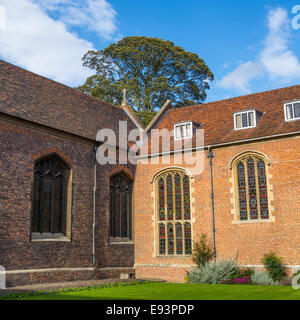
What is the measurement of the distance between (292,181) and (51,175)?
11058 mm

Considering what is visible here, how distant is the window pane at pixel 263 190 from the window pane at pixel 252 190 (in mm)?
292

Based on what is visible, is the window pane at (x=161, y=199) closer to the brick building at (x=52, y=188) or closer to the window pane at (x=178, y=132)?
the brick building at (x=52, y=188)

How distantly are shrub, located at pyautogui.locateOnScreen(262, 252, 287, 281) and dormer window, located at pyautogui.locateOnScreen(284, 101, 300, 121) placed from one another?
22.4 feet

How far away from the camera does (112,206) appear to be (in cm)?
2144

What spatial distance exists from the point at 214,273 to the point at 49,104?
11237 mm

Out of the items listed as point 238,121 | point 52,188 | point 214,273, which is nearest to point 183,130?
point 238,121

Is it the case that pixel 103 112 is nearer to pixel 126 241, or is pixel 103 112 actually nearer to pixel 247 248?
pixel 126 241

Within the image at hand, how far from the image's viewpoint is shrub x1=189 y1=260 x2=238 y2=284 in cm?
1769

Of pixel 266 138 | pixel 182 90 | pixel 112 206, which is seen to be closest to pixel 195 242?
pixel 112 206

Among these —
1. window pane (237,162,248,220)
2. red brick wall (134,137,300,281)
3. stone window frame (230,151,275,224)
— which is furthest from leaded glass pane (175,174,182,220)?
window pane (237,162,248,220)

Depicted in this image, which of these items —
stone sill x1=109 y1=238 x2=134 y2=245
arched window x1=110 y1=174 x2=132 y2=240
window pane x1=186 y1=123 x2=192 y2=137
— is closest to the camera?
stone sill x1=109 y1=238 x2=134 y2=245

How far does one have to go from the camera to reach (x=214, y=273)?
58.6 feet

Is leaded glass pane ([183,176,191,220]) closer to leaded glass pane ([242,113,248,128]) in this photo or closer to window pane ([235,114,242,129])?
window pane ([235,114,242,129])

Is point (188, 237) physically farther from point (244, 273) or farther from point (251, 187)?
point (251, 187)
